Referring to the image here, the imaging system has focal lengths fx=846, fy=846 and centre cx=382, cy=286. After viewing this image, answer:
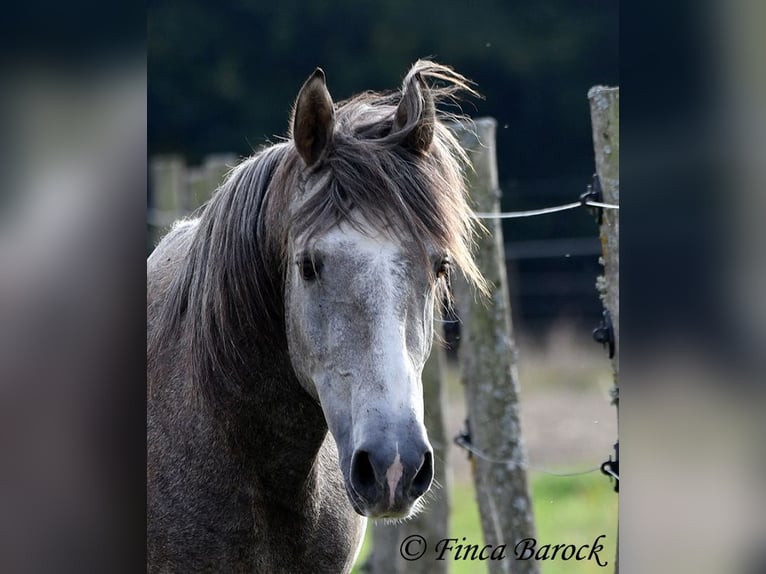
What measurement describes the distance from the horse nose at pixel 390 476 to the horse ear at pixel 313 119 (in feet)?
2.25

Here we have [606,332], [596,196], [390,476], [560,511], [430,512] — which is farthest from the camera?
[560,511]

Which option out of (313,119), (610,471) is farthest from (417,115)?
(610,471)

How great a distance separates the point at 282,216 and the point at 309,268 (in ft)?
0.63

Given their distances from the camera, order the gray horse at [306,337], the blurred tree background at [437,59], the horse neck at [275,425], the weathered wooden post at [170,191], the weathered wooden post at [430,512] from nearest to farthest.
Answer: the gray horse at [306,337] → the horse neck at [275,425] → the weathered wooden post at [430,512] → the weathered wooden post at [170,191] → the blurred tree background at [437,59]

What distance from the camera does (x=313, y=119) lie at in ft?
6.07

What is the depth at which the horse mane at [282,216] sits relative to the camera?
1806 mm

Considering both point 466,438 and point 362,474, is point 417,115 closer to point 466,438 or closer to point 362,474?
point 362,474

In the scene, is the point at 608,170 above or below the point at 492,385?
above

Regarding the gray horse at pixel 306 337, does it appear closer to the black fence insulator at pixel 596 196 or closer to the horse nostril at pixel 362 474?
the horse nostril at pixel 362 474

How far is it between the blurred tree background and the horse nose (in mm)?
7529

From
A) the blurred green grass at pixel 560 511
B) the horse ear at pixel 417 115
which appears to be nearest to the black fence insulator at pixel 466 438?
the blurred green grass at pixel 560 511
